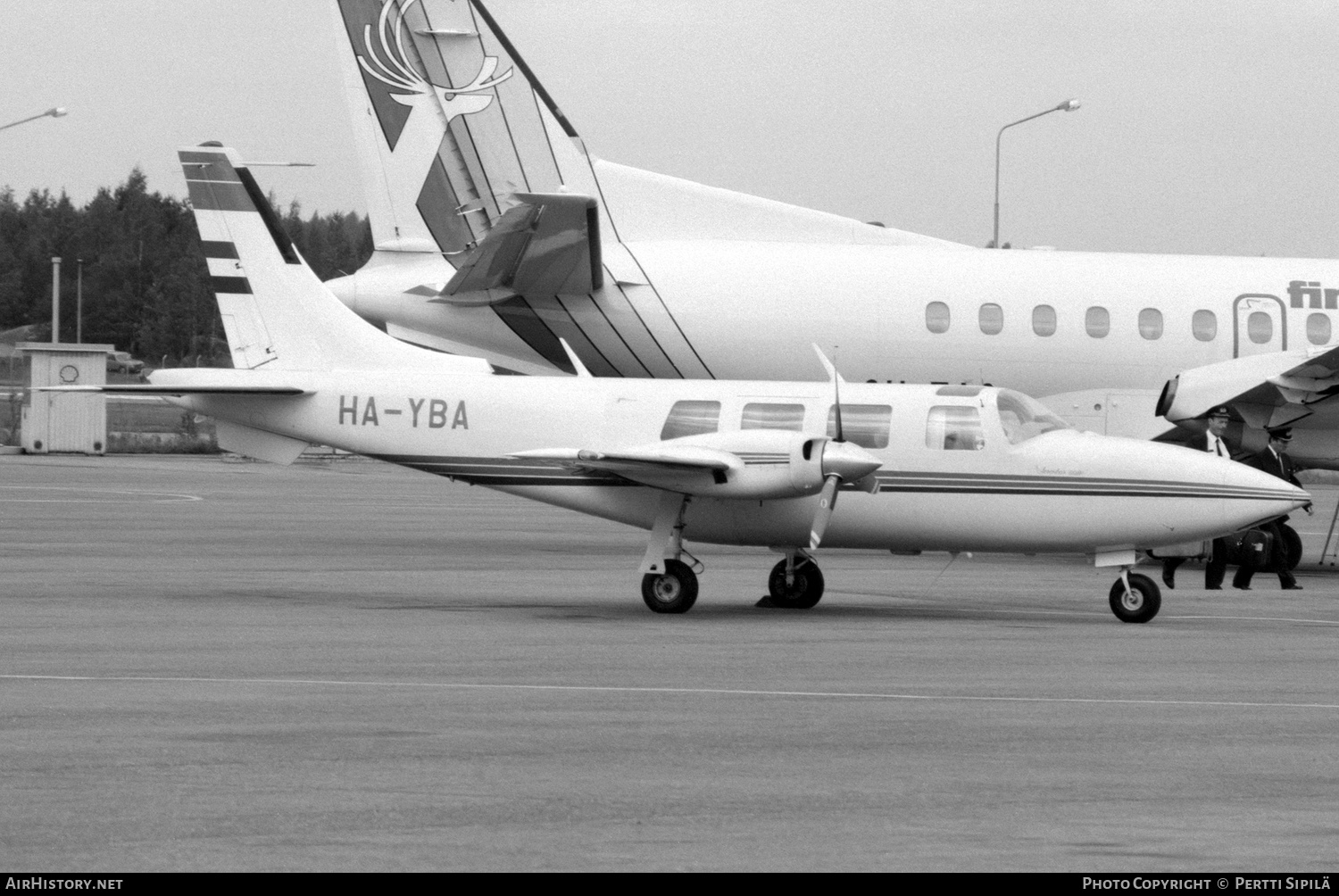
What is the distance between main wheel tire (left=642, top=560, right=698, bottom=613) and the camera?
1569cm

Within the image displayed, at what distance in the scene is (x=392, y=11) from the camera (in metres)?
24.6

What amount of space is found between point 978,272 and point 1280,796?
17.1 m

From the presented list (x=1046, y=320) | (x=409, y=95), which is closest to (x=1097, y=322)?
(x=1046, y=320)

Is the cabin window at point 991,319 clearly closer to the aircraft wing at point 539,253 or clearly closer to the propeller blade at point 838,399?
the aircraft wing at point 539,253

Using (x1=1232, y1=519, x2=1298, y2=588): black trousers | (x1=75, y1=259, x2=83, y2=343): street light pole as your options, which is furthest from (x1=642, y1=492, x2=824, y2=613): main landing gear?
(x1=75, y1=259, x2=83, y2=343): street light pole

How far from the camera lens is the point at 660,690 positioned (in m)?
11.1

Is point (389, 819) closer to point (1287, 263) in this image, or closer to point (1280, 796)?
point (1280, 796)

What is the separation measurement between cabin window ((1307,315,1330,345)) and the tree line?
3784 inches

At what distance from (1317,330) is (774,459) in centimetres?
1261

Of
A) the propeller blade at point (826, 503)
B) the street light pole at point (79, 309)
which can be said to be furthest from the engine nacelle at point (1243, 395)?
the street light pole at point (79, 309)

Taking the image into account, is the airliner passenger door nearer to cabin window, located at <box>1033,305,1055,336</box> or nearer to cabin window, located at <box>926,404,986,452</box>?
cabin window, located at <box>1033,305,1055,336</box>

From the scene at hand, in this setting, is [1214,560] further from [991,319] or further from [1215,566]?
[991,319]

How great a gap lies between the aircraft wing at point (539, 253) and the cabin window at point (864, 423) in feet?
Answer: 19.5

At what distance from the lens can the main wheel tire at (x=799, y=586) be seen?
16.6 m
